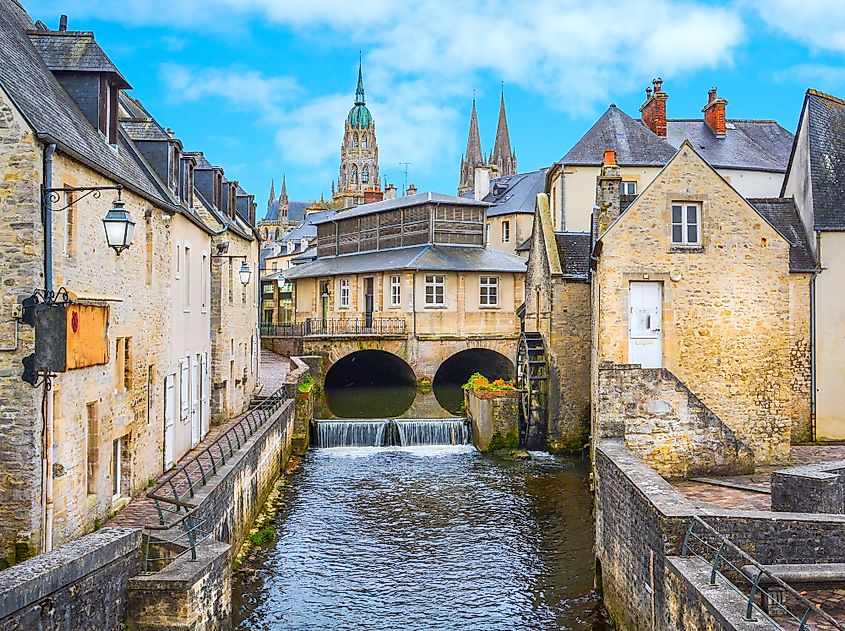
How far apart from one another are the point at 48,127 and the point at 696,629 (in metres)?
8.70

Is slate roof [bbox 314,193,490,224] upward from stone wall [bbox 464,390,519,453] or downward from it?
upward

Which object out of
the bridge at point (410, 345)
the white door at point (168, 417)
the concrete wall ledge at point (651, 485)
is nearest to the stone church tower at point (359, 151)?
the bridge at point (410, 345)

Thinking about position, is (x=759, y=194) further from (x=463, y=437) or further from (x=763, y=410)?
(x=763, y=410)

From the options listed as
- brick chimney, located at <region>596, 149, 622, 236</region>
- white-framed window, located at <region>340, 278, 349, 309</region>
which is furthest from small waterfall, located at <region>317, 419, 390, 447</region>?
white-framed window, located at <region>340, 278, 349, 309</region>

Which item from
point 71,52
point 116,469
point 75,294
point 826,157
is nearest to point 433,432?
point 826,157

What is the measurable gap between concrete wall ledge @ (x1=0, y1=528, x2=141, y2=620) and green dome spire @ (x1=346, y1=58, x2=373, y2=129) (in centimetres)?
9635

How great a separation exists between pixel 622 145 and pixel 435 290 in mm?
9935

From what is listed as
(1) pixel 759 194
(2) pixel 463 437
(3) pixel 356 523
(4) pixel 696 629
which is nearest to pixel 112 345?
(3) pixel 356 523

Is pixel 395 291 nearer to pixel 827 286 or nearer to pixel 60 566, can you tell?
pixel 827 286

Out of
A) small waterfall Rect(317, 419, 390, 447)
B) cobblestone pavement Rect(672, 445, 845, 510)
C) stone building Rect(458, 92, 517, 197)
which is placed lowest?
small waterfall Rect(317, 419, 390, 447)

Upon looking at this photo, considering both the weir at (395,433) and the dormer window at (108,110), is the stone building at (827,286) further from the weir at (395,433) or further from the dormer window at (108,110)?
the dormer window at (108,110)

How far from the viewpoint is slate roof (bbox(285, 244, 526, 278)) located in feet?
118

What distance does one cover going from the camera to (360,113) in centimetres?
10250

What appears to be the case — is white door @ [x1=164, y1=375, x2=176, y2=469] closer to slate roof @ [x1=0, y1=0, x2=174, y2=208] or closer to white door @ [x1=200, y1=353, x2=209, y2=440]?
white door @ [x1=200, y1=353, x2=209, y2=440]
